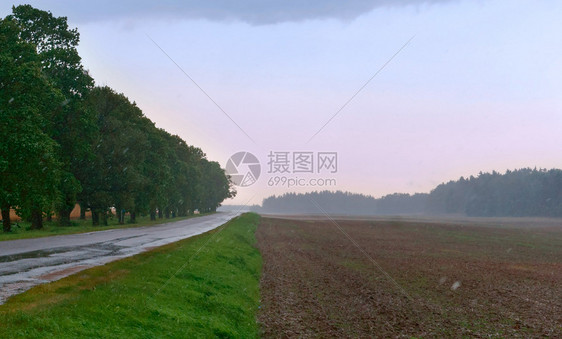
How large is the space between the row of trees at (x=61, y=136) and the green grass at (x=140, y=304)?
16986mm

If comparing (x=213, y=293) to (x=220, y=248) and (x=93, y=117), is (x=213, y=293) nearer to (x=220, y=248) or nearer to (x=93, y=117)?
(x=220, y=248)

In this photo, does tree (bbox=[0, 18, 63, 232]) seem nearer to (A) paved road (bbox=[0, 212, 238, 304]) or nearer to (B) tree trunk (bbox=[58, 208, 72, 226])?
(A) paved road (bbox=[0, 212, 238, 304])

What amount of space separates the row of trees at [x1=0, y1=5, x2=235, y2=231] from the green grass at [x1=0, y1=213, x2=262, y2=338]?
55.7 ft

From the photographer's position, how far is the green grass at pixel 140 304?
9438 mm

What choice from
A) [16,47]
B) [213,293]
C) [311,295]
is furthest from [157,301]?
[16,47]

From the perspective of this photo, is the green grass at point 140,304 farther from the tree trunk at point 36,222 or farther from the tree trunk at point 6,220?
the tree trunk at point 36,222

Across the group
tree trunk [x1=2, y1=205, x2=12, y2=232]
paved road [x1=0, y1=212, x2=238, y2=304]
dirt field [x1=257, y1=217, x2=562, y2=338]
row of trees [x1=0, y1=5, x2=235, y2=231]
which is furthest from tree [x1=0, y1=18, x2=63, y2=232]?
dirt field [x1=257, y1=217, x2=562, y2=338]

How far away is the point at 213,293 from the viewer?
16.4m

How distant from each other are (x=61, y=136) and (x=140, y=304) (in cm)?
3718

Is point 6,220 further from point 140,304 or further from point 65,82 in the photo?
point 140,304

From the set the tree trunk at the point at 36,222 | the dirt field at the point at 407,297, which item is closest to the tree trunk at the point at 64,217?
the tree trunk at the point at 36,222

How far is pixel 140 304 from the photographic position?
12016mm

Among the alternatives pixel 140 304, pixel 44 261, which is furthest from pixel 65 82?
pixel 140 304

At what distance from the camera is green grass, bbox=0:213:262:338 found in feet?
31.0
